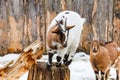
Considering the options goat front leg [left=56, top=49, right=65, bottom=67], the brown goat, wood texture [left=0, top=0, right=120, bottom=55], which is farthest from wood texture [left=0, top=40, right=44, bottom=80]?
wood texture [left=0, top=0, right=120, bottom=55]

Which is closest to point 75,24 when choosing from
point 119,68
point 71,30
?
point 71,30

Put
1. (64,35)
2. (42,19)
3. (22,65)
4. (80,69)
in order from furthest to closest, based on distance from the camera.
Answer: (42,19) → (80,69) → (22,65) → (64,35)

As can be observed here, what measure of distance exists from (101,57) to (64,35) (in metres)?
0.22

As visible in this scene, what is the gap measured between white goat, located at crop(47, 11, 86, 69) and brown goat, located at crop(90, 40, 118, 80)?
0.36 ft

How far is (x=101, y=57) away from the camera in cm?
185

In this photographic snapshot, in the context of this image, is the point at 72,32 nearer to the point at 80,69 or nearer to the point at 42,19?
the point at 80,69

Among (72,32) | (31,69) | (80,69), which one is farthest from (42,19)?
(72,32)

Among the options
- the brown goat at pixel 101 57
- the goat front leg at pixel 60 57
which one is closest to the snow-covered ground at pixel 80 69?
the goat front leg at pixel 60 57

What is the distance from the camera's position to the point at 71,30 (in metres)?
1.80

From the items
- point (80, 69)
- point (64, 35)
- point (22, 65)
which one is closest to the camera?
point (64, 35)

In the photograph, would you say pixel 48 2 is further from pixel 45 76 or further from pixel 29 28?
pixel 45 76

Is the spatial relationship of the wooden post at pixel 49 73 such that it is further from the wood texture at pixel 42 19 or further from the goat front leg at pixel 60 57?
the wood texture at pixel 42 19

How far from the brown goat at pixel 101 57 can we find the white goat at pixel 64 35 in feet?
0.36

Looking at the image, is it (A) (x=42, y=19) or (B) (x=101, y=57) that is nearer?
(B) (x=101, y=57)
